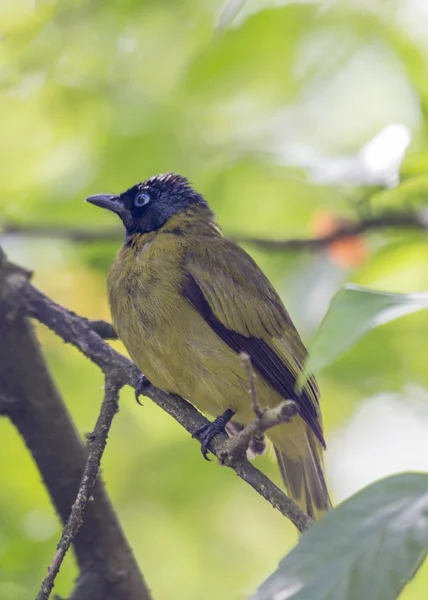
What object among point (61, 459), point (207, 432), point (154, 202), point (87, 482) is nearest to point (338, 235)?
point (154, 202)

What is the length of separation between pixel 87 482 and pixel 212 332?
136 cm

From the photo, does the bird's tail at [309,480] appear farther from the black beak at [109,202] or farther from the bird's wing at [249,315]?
the black beak at [109,202]

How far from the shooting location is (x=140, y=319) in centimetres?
389

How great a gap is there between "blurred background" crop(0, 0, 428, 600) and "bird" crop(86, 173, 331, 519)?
0.15 metres

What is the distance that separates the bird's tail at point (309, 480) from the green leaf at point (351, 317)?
2961 millimetres

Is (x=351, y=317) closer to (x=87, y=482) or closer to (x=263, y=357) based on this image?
(x=87, y=482)

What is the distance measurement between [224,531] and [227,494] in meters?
0.22

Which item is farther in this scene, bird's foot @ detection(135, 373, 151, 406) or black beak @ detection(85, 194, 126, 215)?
black beak @ detection(85, 194, 126, 215)

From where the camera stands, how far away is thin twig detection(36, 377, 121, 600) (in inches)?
94.6

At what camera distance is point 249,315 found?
4176 mm

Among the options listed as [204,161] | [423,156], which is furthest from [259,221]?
[423,156]

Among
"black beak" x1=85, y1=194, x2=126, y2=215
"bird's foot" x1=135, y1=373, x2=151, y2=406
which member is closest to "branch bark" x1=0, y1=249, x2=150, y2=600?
"bird's foot" x1=135, y1=373, x2=151, y2=406

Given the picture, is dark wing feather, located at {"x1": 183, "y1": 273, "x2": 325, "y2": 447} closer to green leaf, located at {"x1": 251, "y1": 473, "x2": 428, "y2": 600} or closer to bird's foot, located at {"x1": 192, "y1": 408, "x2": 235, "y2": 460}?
bird's foot, located at {"x1": 192, "y1": 408, "x2": 235, "y2": 460}

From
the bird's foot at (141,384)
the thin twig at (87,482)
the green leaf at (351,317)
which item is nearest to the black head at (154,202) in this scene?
the bird's foot at (141,384)
